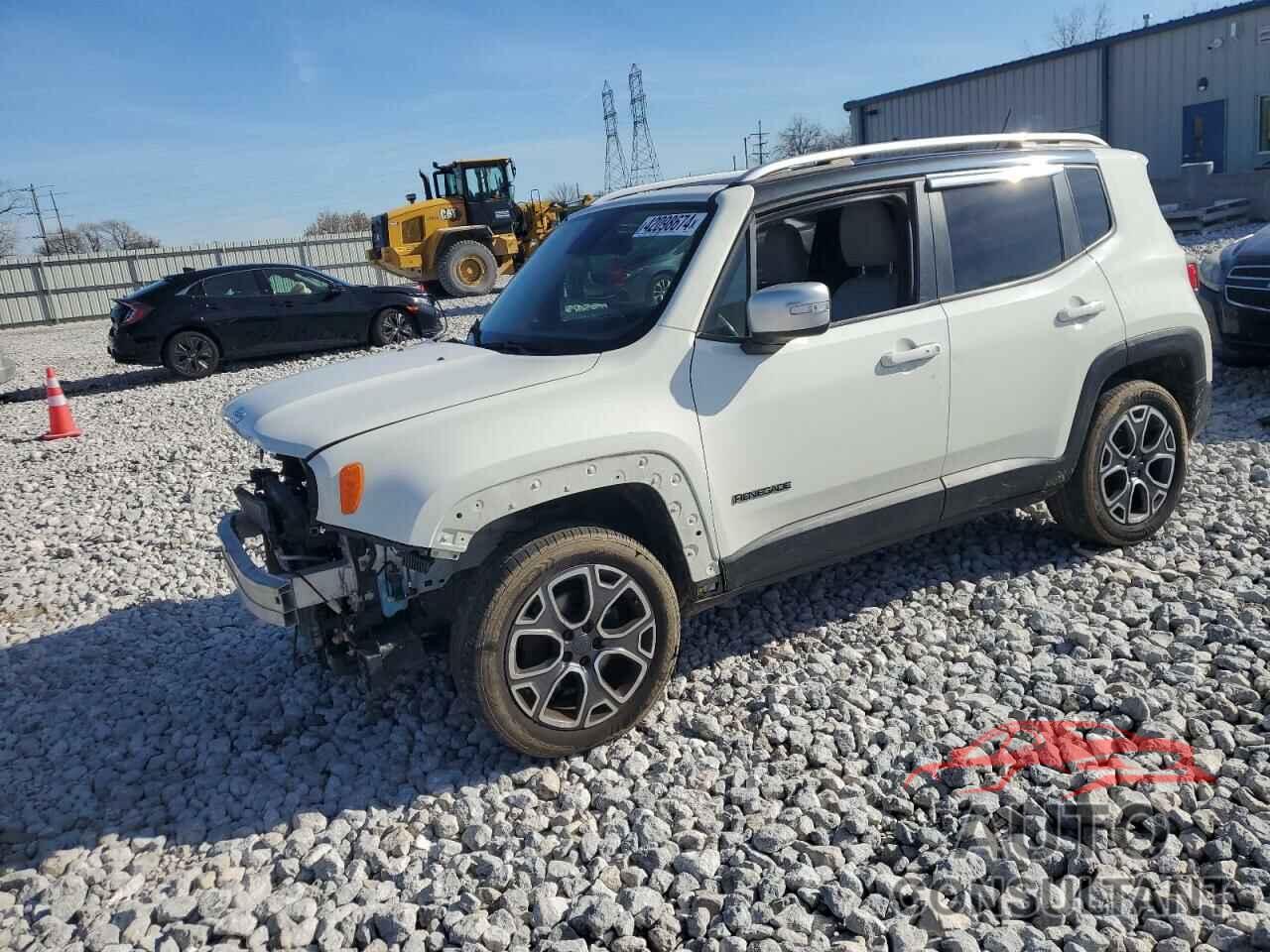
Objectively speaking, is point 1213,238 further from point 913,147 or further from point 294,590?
point 294,590

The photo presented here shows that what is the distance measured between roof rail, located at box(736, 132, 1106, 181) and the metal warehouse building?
1641cm

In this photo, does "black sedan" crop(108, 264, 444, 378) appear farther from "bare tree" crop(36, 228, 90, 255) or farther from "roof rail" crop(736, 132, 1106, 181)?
"bare tree" crop(36, 228, 90, 255)

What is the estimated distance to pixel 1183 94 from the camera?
22.3 metres

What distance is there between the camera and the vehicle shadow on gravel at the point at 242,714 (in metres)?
3.44

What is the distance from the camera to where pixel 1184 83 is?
877 inches

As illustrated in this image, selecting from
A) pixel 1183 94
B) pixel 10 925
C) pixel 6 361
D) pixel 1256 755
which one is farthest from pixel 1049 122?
pixel 10 925

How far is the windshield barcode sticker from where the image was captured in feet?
12.3

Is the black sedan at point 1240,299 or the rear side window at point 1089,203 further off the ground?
the rear side window at point 1089,203

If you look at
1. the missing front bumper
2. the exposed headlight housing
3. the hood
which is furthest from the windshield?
the exposed headlight housing

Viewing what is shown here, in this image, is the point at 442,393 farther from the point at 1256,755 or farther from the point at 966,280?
the point at 1256,755

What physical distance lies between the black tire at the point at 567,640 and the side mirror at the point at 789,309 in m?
0.93

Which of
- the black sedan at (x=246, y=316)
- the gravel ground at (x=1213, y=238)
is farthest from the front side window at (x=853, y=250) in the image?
the gravel ground at (x=1213, y=238)

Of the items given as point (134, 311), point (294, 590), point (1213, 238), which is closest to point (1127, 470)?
point (294, 590)

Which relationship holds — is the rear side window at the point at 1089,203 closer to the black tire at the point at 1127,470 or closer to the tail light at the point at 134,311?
the black tire at the point at 1127,470
